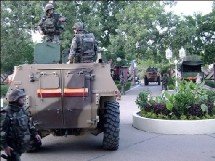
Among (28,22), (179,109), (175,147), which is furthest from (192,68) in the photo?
(175,147)

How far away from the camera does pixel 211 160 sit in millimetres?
6910

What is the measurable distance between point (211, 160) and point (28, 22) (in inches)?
833

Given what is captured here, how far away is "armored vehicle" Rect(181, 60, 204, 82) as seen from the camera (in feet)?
96.2

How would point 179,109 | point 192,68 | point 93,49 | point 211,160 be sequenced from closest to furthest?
1. point 211,160
2. point 93,49
3. point 179,109
4. point 192,68

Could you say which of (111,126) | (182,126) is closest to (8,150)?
(111,126)

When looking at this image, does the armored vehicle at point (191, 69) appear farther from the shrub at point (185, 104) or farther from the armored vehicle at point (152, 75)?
the shrub at point (185, 104)

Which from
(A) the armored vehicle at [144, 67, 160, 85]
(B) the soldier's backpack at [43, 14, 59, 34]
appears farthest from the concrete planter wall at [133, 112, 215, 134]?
(A) the armored vehicle at [144, 67, 160, 85]

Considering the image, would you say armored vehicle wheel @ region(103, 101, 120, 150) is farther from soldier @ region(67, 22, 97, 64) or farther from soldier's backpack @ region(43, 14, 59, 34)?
soldier's backpack @ region(43, 14, 59, 34)

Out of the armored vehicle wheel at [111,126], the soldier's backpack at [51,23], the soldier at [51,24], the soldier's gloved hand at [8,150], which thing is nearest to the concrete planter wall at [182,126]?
the armored vehicle wheel at [111,126]

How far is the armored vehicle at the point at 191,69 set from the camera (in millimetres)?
29316

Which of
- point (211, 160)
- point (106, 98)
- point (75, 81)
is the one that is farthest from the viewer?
point (106, 98)

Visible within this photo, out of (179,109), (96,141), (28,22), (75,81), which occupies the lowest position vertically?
(96,141)

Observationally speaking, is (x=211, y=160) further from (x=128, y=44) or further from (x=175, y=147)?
(x=128, y=44)

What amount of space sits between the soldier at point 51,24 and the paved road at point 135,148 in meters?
2.43
